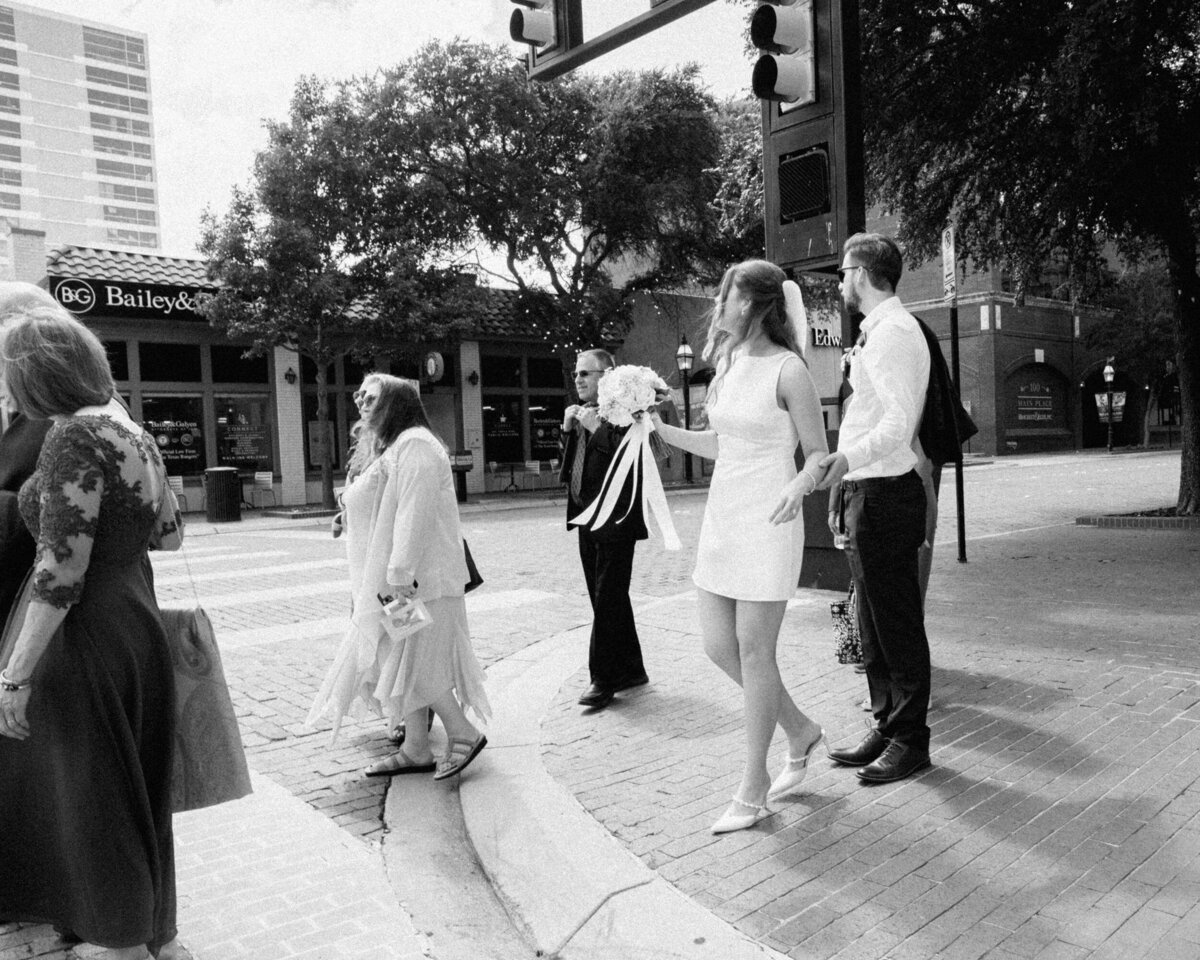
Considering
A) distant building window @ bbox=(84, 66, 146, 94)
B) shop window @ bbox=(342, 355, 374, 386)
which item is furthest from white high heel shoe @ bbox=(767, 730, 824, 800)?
distant building window @ bbox=(84, 66, 146, 94)

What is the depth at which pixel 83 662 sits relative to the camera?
2426 millimetres

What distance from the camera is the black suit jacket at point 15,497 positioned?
2527 millimetres

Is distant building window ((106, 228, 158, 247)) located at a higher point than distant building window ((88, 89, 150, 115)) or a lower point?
lower

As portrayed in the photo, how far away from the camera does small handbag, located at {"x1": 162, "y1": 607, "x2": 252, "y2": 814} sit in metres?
2.68

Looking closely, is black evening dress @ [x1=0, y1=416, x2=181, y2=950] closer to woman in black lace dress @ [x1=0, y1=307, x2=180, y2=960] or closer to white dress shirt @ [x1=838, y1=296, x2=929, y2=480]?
woman in black lace dress @ [x1=0, y1=307, x2=180, y2=960]

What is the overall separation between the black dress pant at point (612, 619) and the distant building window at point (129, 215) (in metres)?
135

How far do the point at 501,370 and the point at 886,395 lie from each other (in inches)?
917

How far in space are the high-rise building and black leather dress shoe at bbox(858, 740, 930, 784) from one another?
407 feet

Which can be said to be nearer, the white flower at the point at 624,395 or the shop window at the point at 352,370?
the white flower at the point at 624,395

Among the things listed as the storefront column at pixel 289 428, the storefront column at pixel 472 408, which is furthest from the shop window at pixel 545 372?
the storefront column at pixel 289 428

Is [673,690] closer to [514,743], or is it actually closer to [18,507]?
[514,743]

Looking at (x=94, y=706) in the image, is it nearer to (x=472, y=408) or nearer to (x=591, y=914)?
(x=591, y=914)

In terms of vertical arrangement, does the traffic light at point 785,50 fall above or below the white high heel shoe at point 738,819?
above

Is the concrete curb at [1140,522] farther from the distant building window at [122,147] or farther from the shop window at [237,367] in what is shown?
the distant building window at [122,147]
